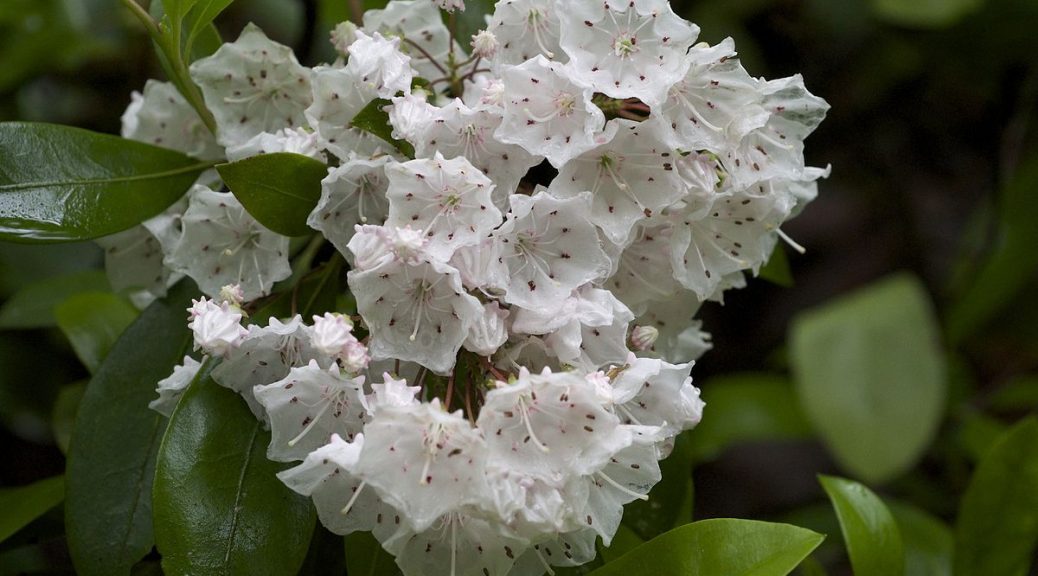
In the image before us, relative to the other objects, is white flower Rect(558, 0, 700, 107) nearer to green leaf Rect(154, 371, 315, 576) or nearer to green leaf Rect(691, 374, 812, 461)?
green leaf Rect(154, 371, 315, 576)

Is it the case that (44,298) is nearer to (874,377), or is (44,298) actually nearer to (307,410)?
(307,410)

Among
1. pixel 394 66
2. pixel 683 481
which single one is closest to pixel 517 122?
pixel 394 66

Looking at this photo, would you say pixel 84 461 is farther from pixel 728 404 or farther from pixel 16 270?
pixel 728 404

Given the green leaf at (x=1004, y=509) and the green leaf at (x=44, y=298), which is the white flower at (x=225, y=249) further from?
the green leaf at (x=1004, y=509)

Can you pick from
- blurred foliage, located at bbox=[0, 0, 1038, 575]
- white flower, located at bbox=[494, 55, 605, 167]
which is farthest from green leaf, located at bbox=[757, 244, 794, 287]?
white flower, located at bbox=[494, 55, 605, 167]

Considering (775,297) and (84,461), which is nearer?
(84,461)

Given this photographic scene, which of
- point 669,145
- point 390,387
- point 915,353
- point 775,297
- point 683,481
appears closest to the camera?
point 390,387
